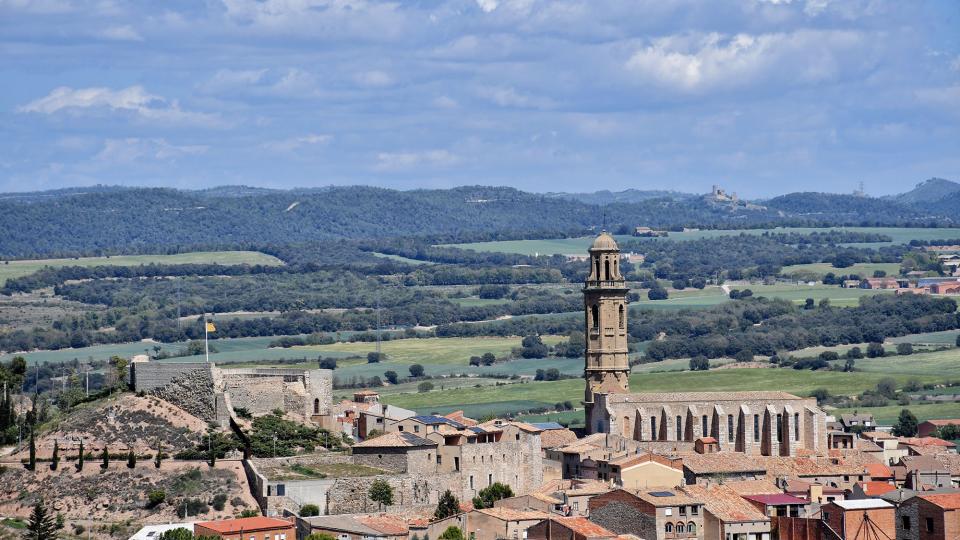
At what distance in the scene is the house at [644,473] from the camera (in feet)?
261

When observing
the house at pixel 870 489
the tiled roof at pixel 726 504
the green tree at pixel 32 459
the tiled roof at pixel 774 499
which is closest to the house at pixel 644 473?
the tiled roof at pixel 726 504

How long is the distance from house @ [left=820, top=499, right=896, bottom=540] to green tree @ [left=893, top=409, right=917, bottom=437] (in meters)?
38.5

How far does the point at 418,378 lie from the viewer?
518 ft

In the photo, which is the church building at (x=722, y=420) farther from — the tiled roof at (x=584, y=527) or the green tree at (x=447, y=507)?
the tiled roof at (x=584, y=527)

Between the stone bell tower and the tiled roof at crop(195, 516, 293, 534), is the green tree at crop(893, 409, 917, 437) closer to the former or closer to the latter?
the stone bell tower

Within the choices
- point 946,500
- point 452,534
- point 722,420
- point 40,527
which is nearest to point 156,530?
point 40,527

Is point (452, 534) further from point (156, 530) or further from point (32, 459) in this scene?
point (32, 459)

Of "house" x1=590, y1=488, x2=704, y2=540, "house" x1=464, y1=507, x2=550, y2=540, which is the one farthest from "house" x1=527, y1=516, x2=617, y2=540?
"house" x1=590, y1=488, x2=704, y2=540

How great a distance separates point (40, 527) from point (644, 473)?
21.7 metres

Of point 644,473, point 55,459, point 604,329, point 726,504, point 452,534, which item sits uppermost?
point 604,329

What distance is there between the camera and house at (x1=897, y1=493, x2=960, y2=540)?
2697 inches

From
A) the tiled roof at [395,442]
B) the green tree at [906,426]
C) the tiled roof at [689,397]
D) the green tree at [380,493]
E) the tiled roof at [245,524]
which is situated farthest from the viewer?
the green tree at [906,426]

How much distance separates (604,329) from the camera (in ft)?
306

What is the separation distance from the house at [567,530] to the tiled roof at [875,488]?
11.8m
